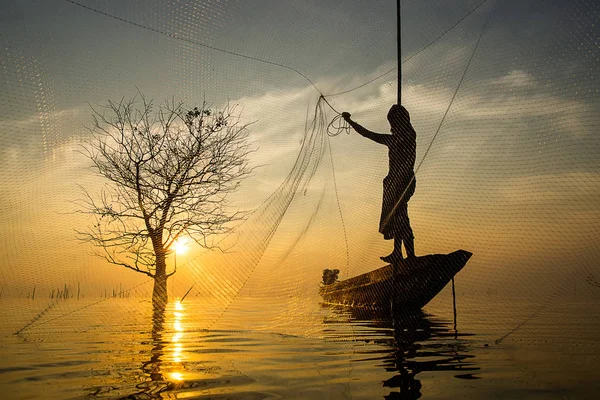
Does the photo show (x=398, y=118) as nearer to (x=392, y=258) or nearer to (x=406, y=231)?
(x=406, y=231)

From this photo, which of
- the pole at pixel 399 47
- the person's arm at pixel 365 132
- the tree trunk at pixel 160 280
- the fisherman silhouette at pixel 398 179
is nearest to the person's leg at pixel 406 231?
the fisherman silhouette at pixel 398 179

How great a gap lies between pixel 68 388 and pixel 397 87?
10.9 m

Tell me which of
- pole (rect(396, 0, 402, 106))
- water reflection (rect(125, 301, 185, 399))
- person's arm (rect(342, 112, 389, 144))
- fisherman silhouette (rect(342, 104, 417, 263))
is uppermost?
pole (rect(396, 0, 402, 106))

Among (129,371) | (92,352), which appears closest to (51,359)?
(92,352)

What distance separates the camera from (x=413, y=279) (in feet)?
41.1

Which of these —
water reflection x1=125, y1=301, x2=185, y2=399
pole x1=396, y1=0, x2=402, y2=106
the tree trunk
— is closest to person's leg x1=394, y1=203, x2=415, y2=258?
pole x1=396, y1=0, x2=402, y2=106

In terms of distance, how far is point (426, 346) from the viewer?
6.55 meters

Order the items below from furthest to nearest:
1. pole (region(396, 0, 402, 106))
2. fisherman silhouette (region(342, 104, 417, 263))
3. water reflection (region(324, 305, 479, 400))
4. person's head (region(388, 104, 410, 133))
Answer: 1. pole (region(396, 0, 402, 106))
2. person's head (region(388, 104, 410, 133))
3. fisherman silhouette (region(342, 104, 417, 263))
4. water reflection (region(324, 305, 479, 400))

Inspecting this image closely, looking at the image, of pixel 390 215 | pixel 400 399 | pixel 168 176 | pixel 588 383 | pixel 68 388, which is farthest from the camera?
pixel 168 176

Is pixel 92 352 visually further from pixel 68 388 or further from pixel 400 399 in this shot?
pixel 400 399

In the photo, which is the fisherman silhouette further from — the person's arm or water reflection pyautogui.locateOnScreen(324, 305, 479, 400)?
water reflection pyautogui.locateOnScreen(324, 305, 479, 400)

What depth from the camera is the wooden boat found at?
12242 mm

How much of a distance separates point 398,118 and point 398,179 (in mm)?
1579

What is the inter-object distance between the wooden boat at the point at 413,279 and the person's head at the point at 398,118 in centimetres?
345
